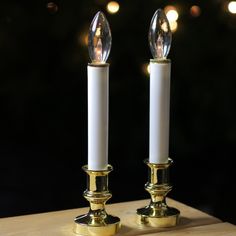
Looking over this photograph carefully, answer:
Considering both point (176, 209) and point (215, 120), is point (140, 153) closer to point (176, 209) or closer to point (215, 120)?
point (215, 120)

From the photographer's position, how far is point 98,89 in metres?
1.17

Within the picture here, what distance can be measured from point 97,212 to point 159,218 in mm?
150

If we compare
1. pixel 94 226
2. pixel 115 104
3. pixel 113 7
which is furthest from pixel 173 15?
pixel 94 226

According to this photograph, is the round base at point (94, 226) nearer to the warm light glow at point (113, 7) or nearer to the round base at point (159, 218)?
the round base at point (159, 218)

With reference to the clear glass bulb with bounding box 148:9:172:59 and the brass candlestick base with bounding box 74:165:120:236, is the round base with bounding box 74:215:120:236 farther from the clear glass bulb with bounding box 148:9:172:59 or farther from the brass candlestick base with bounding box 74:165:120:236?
the clear glass bulb with bounding box 148:9:172:59

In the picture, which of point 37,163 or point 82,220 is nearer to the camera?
point 82,220

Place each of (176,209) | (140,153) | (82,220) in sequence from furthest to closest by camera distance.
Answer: (140,153)
(176,209)
(82,220)

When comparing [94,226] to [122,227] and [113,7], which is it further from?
[113,7]

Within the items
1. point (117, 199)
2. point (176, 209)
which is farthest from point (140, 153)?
point (176, 209)

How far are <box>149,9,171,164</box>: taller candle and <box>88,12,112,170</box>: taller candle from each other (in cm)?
13

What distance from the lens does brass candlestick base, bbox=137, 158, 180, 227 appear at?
1.30m

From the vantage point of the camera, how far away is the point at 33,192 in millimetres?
1945

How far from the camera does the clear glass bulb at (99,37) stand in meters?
1.17

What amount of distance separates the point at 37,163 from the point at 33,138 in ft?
0.30
